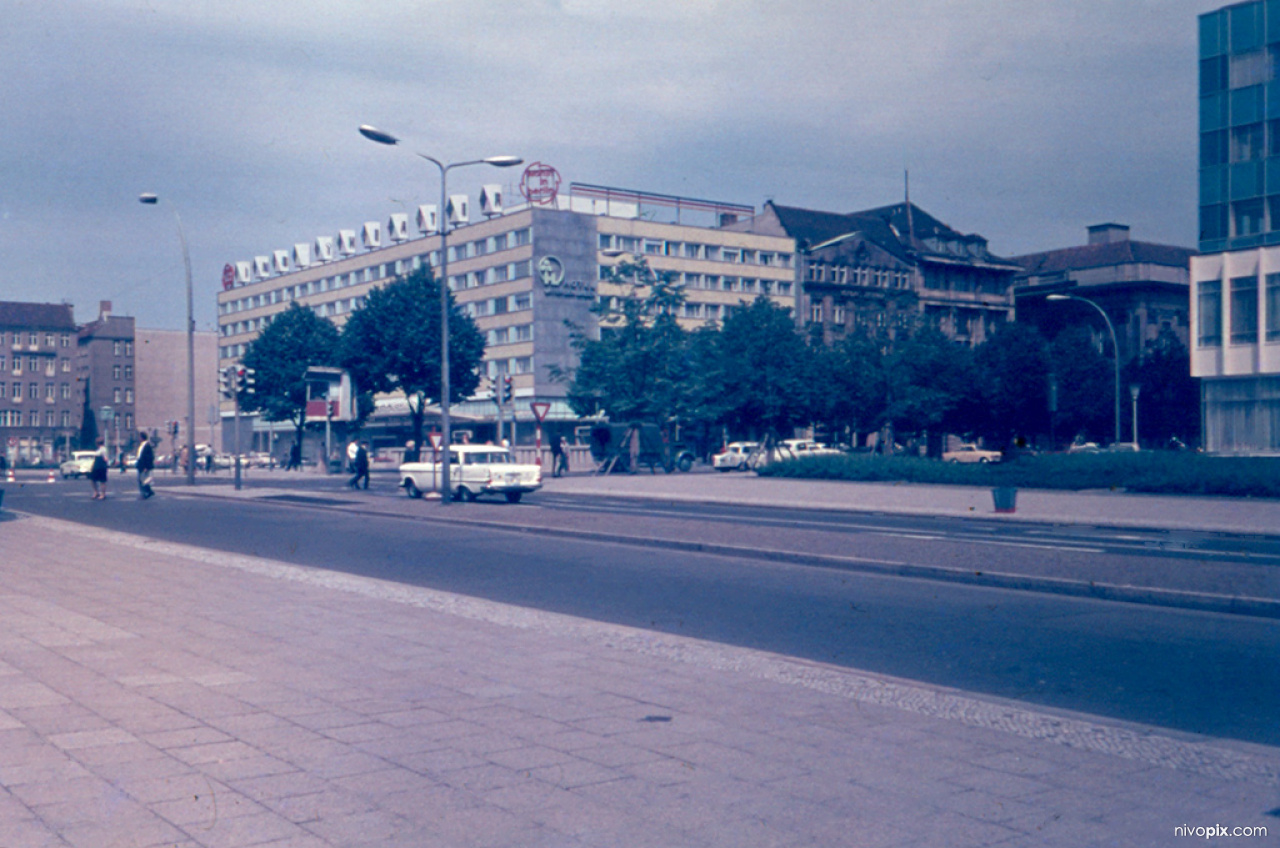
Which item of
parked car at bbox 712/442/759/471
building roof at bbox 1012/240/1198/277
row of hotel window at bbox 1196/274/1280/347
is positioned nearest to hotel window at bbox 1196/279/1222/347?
row of hotel window at bbox 1196/274/1280/347

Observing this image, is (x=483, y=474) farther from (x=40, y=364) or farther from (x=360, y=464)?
(x=40, y=364)

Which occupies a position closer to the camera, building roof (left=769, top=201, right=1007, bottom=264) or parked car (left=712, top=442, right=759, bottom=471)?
parked car (left=712, top=442, right=759, bottom=471)

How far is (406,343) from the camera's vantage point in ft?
195

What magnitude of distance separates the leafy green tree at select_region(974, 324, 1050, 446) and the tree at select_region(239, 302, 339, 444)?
39.9m

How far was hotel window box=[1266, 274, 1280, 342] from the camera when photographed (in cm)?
4288

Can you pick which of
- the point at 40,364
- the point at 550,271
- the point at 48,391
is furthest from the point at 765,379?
the point at 40,364

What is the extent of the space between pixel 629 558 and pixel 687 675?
841 centimetres

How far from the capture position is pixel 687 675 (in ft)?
24.5

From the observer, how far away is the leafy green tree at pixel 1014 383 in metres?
68.6

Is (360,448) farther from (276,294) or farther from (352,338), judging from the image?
(276,294)

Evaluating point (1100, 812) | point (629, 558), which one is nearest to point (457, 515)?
point (629, 558)

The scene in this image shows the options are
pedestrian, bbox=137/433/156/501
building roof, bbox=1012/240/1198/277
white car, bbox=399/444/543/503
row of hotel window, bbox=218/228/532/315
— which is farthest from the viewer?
building roof, bbox=1012/240/1198/277

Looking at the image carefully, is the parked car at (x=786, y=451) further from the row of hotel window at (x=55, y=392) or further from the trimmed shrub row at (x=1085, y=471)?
the row of hotel window at (x=55, y=392)

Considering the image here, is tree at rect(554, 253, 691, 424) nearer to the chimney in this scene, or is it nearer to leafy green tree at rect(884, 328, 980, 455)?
leafy green tree at rect(884, 328, 980, 455)
